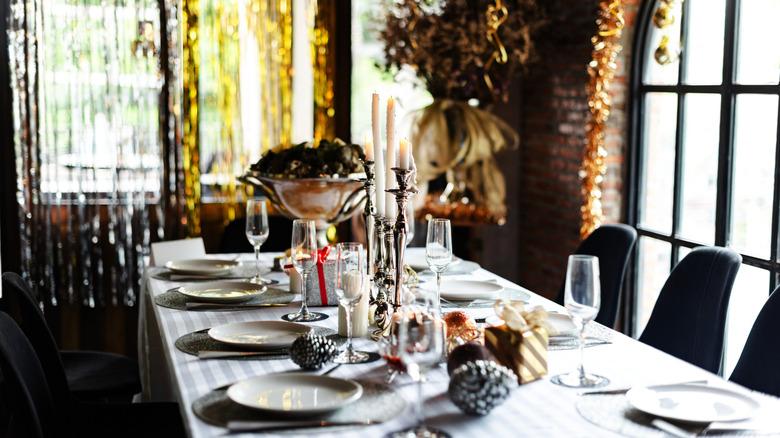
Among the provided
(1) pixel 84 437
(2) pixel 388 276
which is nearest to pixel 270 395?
(2) pixel 388 276

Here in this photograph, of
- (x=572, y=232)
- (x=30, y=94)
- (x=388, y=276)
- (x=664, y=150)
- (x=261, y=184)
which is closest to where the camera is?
(x=388, y=276)

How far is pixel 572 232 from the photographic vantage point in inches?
175

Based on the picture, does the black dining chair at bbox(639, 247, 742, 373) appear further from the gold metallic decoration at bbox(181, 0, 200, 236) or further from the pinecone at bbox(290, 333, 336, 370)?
the gold metallic decoration at bbox(181, 0, 200, 236)

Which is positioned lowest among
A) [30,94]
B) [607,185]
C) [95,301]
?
[95,301]

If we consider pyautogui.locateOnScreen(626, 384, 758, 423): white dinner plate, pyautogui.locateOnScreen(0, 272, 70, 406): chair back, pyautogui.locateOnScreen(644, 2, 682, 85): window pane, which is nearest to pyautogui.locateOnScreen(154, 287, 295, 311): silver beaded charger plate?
pyautogui.locateOnScreen(0, 272, 70, 406): chair back

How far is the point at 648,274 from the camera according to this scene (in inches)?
159

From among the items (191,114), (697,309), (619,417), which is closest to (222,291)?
(697,309)

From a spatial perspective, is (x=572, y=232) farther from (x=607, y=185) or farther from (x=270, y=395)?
(x=270, y=395)

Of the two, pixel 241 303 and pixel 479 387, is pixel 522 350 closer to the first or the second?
pixel 479 387

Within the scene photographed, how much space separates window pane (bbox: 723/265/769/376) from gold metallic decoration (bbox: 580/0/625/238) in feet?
2.65

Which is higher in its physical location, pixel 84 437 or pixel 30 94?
pixel 30 94

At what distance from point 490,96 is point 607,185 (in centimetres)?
75

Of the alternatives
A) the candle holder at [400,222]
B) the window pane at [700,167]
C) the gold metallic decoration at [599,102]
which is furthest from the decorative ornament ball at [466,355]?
the gold metallic decoration at [599,102]

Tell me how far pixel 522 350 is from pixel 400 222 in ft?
1.52
